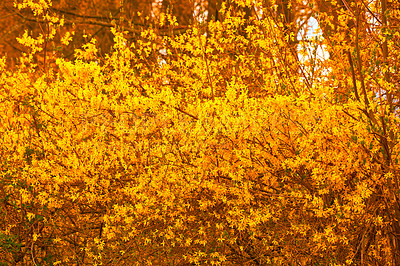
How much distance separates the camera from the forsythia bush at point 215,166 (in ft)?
11.7

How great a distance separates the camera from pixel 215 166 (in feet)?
13.0

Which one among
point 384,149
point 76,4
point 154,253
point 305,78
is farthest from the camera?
point 76,4

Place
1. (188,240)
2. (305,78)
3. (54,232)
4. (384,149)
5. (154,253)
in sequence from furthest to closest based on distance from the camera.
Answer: (54,232) → (154,253) → (305,78) → (188,240) → (384,149)

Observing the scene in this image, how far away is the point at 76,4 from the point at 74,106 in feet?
24.7

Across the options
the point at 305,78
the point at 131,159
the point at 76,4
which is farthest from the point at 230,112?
the point at 76,4

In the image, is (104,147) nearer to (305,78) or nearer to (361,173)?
(305,78)

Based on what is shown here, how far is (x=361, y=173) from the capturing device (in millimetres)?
3531

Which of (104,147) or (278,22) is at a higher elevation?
(278,22)

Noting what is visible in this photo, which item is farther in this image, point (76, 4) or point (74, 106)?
point (76, 4)

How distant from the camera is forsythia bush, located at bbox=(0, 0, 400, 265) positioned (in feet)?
11.7

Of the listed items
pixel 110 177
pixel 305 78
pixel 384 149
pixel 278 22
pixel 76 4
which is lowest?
pixel 110 177

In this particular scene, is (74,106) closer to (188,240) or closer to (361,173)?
(188,240)

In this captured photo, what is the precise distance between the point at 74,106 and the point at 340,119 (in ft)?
7.35

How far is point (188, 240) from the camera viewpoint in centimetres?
384
